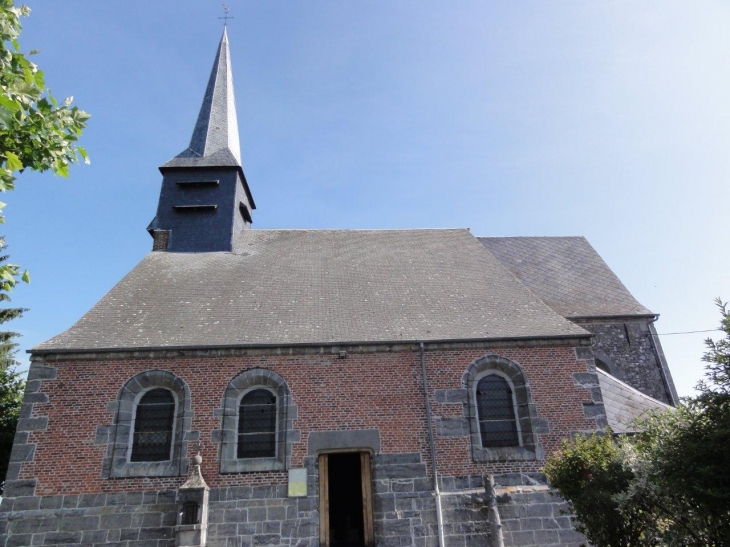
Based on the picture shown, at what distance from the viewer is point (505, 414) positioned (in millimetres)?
10180

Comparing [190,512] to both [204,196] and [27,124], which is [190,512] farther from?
[204,196]

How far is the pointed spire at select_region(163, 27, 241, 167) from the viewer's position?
15312 millimetres

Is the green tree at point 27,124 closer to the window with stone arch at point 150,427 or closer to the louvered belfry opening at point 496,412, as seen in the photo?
the window with stone arch at point 150,427

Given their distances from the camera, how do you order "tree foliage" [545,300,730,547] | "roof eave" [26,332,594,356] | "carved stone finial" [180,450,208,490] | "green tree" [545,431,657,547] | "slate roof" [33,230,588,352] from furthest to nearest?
1. "slate roof" [33,230,588,352]
2. "roof eave" [26,332,594,356]
3. "carved stone finial" [180,450,208,490]
4. "green tree" [545,431,657,547]
5. "tree foliage" [545,300,730,547]

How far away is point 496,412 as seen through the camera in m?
10.2

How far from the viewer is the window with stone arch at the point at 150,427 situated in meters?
9.08

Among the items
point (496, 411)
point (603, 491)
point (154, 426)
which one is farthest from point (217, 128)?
point (603, 491)

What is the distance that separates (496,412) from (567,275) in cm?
800

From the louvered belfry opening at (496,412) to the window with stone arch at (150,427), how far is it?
5962mm

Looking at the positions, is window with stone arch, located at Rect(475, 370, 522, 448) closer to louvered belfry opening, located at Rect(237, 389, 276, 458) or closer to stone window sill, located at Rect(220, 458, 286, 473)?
stone window sill, located at Rect(220, 458, 286, 473)

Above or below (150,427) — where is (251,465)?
below

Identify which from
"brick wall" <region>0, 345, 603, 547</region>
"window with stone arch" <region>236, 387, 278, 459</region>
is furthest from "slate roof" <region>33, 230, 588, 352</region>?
"window with stone arch" <region>236, 387, 278, 459</region>

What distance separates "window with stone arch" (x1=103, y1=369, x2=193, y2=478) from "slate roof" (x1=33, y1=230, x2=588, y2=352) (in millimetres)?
844

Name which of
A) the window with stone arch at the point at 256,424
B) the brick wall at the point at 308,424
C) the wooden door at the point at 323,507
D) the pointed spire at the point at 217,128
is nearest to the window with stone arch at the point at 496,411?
the brick wall at the point at 308,424
